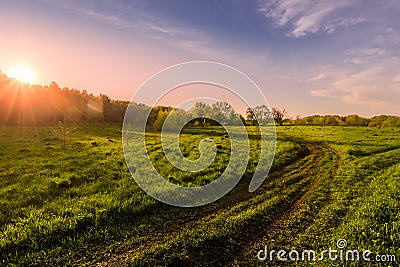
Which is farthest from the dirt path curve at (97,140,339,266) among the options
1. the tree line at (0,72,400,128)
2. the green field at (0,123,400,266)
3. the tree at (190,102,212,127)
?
the tree line at (0,72,400,128)

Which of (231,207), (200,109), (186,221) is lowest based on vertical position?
(186,221)

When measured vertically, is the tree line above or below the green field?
above

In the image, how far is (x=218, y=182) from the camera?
13789mm

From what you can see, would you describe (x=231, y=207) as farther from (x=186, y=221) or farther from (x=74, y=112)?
(x=74, y=112)

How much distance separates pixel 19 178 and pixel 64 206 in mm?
7570

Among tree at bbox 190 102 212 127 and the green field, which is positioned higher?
tree at bbox 190 102 212 127

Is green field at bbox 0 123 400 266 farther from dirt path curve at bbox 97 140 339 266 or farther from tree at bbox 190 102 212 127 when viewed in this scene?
tree at bbox 190 102 212 127

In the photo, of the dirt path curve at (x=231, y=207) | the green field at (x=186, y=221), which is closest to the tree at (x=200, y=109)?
the green field at (x=186, y=221)

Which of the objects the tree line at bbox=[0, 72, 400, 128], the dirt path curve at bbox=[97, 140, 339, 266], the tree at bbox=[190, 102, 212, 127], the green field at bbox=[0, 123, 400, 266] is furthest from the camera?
the tree line at bbox=[0, 72, 400, 128]

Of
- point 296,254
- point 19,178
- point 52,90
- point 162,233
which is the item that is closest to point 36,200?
point 19,178

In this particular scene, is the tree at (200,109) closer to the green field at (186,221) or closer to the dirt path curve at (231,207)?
the green field at (186,221)

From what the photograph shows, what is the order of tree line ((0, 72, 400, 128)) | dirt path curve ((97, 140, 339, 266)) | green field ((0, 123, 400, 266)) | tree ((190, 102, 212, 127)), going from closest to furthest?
green field ((0, 123, 400, 266)) < dirt path curve ((97, 140, 339, 266)) < tree ((190, 102, 212, 127)) < tree line ((0, 72, 400, 128))

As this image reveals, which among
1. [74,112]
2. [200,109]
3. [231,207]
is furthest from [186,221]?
[74,112]

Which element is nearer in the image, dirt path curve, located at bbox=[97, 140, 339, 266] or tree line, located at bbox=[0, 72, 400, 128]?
dirt path curve, located at bbox=[97, 140, 339, 266]
